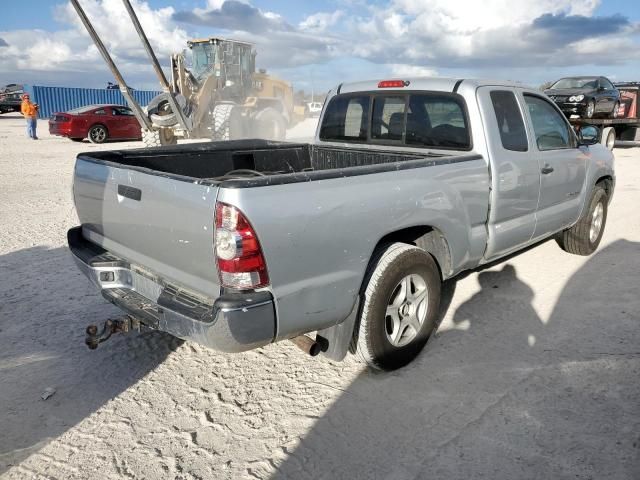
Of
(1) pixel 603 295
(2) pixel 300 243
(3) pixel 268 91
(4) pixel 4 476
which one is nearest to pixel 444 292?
(1) pixel 603 295

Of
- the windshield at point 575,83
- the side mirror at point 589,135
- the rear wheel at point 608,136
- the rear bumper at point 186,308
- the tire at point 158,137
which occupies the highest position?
the windshield at point 575,83

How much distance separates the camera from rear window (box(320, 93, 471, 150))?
13.0ft

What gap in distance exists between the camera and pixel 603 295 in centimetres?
466

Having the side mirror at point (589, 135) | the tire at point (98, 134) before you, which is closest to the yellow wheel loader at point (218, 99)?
the tire at point (98, 134)

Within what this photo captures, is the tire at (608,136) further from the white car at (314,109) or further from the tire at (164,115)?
the tire at (164,115)

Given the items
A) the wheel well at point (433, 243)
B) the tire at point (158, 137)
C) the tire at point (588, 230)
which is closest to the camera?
the wheel well at point (433, 243)

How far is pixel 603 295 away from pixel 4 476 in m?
4.67

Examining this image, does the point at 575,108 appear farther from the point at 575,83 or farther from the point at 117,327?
the point at 117,327

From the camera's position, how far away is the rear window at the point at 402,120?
3973mm

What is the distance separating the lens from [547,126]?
4617mm

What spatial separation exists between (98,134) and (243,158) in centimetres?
1612

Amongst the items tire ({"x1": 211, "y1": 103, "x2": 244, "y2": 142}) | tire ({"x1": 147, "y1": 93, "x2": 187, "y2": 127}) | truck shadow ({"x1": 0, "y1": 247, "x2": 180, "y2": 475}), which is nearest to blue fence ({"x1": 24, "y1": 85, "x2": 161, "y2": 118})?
tire ({"x1": 211, "y1": 103, "x2": 244, "y2": 142})

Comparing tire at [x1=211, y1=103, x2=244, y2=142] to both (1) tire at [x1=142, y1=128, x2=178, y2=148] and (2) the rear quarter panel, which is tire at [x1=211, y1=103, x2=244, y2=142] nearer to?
(1) tire at [x1=142, y1=128, x2=178, y2=148]

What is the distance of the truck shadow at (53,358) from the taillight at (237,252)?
1.36m
